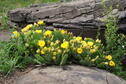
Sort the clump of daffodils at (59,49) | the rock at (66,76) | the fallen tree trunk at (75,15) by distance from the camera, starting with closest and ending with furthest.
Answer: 1. the rock at (66,76)
2. the clump of daffodils at (59,49)
3. the fallen tree trunk at (75,15)

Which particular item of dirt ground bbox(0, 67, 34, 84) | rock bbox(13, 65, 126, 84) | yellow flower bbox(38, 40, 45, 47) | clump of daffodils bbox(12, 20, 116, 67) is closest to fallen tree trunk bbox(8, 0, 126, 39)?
clump of daffodils bbox(12, 20, 116, 67)

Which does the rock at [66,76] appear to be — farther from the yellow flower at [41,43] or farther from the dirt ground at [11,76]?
the yellow flower at [41,43]

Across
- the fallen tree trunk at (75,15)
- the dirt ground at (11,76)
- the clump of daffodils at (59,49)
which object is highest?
the fallen tree trunk at (75,15)

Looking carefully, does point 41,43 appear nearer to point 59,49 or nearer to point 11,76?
point 59,49

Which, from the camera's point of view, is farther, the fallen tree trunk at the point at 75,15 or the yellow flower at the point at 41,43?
the fallen tree trunk at the point at 75,15

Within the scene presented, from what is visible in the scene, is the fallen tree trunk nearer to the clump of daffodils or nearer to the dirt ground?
the clump of daffodils

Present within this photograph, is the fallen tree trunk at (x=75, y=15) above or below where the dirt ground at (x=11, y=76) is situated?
above

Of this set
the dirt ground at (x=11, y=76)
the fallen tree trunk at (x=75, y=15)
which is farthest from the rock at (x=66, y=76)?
the fallen tree trunk at (x=75, y=15)
